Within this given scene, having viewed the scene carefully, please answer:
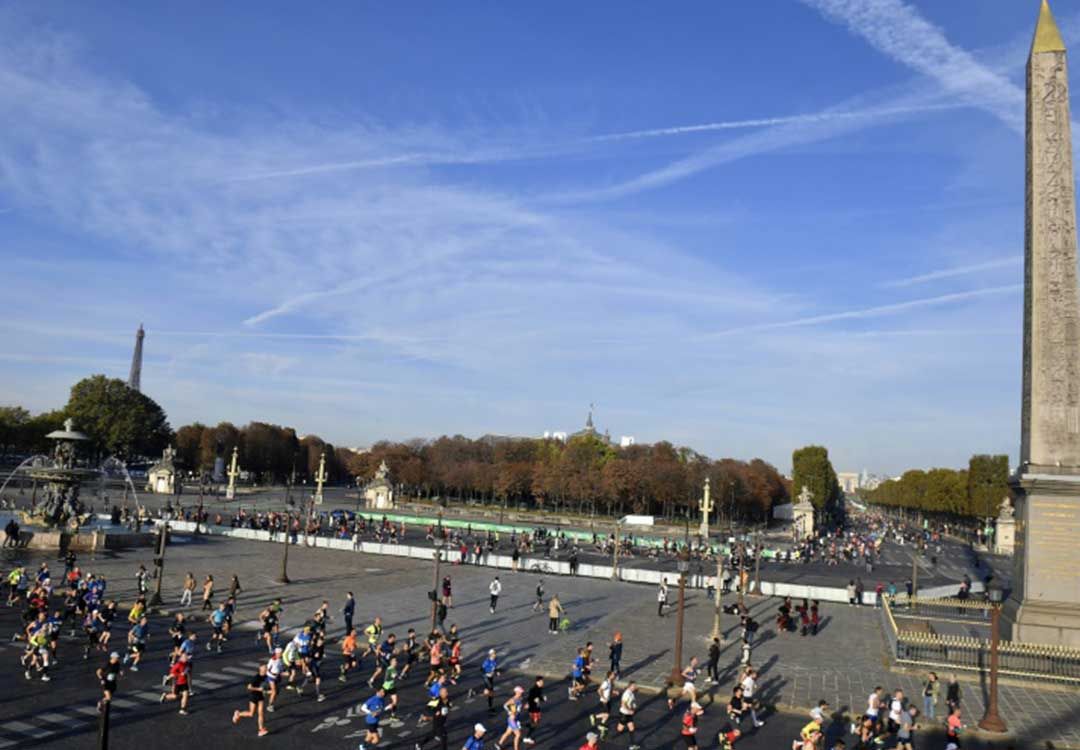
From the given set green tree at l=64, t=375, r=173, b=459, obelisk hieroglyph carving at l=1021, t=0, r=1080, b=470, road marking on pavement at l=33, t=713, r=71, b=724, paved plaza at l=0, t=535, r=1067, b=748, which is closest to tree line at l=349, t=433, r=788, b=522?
green tree at l=64, t=375, r=173, b=459

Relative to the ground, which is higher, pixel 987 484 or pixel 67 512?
pixel 987 484

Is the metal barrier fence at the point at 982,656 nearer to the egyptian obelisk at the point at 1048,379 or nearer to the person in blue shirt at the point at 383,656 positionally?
the egyptian obelisk at the point at 1048,379

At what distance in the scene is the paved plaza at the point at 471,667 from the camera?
1588cm

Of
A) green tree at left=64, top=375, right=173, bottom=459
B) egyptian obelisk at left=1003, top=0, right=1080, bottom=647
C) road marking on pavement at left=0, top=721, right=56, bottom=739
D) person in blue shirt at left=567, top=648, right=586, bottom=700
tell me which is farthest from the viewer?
green tree at left=64, top=375, right=173, bottom=459

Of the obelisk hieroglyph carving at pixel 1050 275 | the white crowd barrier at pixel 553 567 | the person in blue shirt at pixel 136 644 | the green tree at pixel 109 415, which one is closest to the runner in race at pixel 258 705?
the person in blue shirt at pixel 136 644

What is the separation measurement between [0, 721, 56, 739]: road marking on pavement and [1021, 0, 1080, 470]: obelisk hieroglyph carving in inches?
1039

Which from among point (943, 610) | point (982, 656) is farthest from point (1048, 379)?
point (943, 610)

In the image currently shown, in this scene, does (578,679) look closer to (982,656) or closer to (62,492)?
(982,656)

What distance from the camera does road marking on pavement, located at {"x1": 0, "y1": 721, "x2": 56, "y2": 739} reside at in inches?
566

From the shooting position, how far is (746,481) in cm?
11350

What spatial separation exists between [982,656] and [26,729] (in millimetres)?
23718

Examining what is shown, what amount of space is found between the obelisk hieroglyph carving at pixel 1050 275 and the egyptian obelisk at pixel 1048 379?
1.1 inches

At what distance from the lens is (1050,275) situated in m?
25.9

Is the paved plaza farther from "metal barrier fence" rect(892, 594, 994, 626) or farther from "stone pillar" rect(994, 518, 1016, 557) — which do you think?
"stone pillar" rect(994, 518, 1016, 557)
